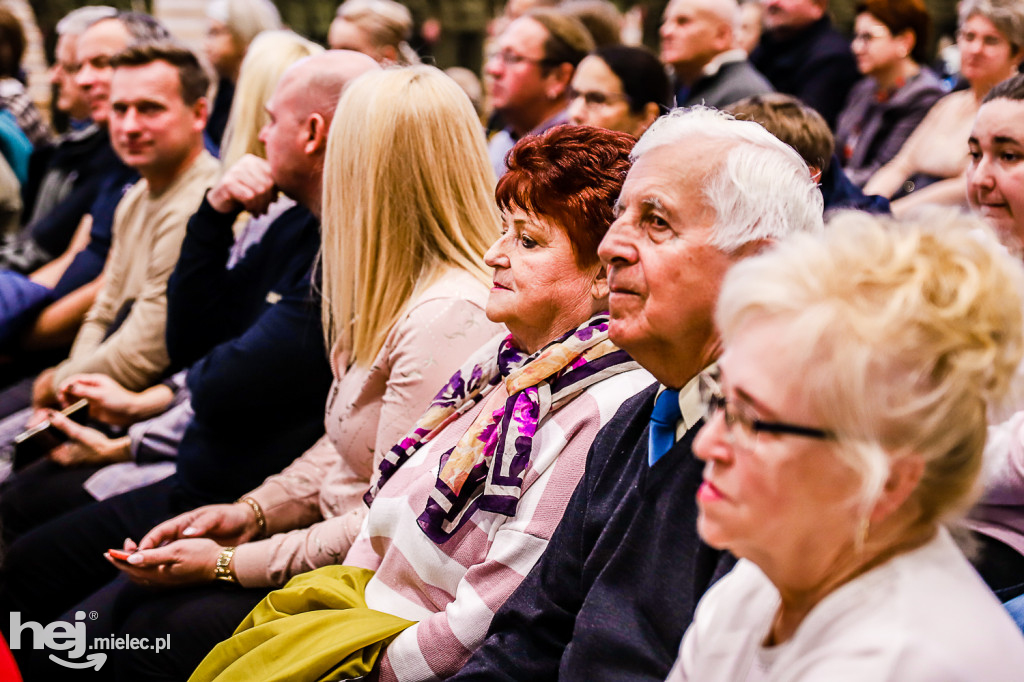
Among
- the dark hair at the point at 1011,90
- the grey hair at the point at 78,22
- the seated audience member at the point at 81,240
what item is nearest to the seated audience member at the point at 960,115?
the dark hair at the point at 1011,90

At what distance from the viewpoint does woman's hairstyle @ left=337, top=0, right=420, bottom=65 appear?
204 inches

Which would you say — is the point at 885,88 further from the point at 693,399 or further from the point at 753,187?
the point at 693,399

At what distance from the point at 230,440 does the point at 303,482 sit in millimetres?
244

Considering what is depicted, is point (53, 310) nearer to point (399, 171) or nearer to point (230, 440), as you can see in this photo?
point (230, 440)

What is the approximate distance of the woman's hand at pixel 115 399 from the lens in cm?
312

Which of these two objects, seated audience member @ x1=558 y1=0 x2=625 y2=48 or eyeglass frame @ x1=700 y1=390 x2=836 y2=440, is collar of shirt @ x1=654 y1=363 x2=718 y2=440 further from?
seated audience member @ x1=558 y1=0 x2=625 y2=48

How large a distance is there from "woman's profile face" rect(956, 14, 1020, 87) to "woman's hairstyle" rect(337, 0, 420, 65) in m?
2.63

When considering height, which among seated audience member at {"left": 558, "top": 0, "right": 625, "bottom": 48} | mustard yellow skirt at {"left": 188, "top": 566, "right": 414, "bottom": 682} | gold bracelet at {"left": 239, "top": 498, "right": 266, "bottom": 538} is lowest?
gold bracelet at {"left": 239, "top": 498, "right": 266, "bottom": 538}

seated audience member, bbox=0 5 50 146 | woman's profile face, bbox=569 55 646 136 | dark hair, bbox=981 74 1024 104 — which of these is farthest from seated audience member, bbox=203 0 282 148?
dark hair, bbox=981 74 1024 104

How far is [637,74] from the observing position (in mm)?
3834

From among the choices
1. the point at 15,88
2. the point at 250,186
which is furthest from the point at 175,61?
the point at 15,88

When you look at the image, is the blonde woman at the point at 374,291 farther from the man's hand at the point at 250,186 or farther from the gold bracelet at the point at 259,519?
the man's hand at the point at 250,186

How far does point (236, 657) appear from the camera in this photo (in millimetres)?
1850

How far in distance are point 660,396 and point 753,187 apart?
0.32m
